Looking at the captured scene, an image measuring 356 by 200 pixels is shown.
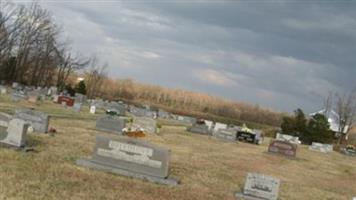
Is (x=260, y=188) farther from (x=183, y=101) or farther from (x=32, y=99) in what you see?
(x=183, y=101)

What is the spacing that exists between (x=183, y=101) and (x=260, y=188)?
118 metres

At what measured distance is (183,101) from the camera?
131 meters

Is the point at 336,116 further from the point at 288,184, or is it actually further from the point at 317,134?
the point at 288,184

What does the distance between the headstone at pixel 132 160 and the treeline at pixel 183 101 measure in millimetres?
88586

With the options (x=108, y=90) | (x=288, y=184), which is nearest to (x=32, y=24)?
(x=108, y=90)

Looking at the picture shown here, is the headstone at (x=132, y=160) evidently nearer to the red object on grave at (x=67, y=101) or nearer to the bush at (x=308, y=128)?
the red object on grave at (x=67, y=101)

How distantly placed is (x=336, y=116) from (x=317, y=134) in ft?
85.3

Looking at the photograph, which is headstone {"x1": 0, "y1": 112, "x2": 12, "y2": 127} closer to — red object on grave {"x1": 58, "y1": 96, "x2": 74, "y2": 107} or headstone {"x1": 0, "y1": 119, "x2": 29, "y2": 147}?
headstone {"x1": 0, "y1": 119, "x2": 29, "y2": 147}

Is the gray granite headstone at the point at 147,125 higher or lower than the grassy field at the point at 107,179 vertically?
higher

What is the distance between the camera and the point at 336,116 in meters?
81.2

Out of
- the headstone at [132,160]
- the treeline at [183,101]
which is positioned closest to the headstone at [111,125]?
the headstone at [132,160]

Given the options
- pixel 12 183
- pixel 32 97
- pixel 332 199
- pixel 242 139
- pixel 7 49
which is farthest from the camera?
pixel 7 49

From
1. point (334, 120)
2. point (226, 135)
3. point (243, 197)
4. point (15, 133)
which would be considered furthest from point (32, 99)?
point (334, 120)

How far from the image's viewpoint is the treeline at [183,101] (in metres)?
111
